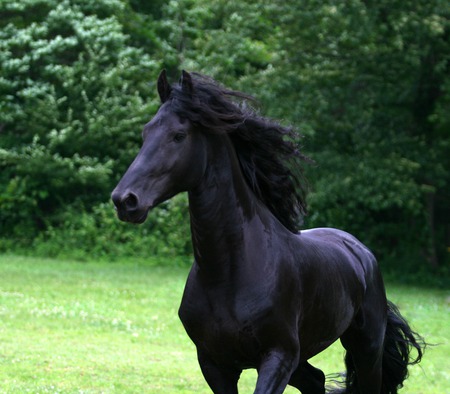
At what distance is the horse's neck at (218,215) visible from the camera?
4688 millimetres

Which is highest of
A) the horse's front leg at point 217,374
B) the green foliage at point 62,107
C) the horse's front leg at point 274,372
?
the horse's front leg at point 274,372

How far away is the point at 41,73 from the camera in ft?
81.1

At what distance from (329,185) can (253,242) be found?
52.6 ft

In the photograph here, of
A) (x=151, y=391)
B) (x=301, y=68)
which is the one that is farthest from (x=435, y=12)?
(x=151, y=391)

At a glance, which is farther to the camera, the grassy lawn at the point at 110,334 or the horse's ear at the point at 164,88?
the grassy lawn at the point at 110,334

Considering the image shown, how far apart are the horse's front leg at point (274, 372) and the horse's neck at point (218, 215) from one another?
0.50 meters

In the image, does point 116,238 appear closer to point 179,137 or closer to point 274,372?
point 274,372

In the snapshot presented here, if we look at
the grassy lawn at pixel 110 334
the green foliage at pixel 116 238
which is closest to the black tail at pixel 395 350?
the grassy lawn at pixel 110 334

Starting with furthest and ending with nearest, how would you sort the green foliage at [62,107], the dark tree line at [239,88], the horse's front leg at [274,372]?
the green foliage at [62,107]
the dark tree line at [239,88]
the horse's front leg at [274,372]

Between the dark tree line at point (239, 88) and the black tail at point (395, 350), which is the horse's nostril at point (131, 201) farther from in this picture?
the dark tree line at point (239, 88)

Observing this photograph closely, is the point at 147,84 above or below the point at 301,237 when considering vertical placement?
below

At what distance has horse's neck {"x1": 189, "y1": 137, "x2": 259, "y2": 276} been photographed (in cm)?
469

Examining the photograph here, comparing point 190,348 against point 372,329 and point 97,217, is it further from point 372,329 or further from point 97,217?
point 97,217

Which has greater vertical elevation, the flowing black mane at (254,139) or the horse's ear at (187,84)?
the horse's ear at (187,84)
